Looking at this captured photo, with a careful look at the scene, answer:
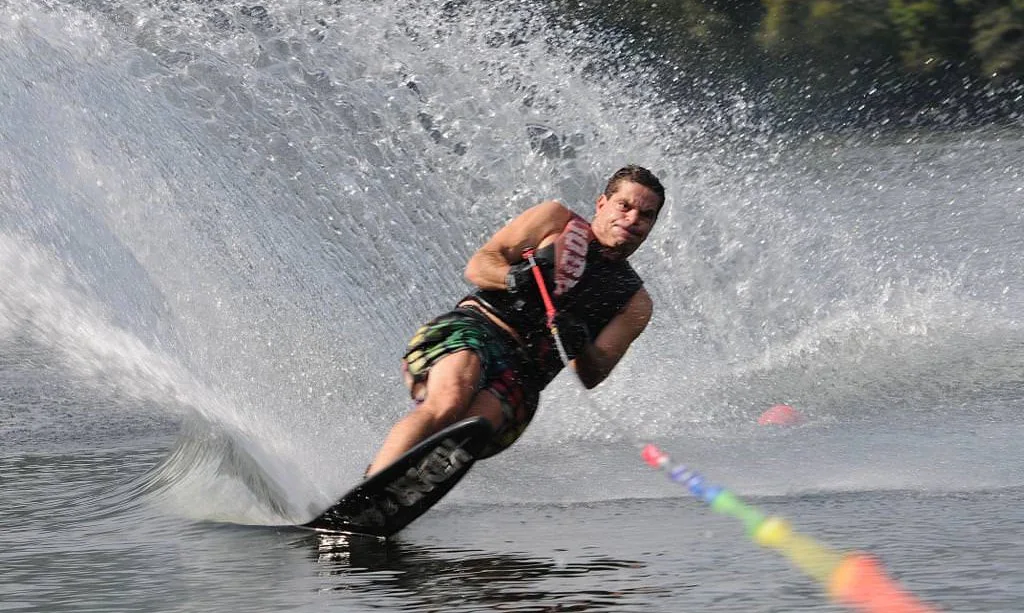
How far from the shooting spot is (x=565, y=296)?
4.73 metres

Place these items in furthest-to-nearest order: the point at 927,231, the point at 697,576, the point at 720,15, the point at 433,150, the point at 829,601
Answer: the point at 720,15 → the point at 927,231 → the point at 433,150 → the point at 697,576 → the point at 829,601

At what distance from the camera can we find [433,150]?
773 centimetres

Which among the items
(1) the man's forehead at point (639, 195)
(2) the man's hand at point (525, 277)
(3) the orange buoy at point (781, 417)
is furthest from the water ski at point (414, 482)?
(3) the orange buoy at point (781, 417)

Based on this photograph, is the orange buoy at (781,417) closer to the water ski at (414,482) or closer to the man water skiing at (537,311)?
the man water skiing at (537,311)

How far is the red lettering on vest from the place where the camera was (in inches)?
184

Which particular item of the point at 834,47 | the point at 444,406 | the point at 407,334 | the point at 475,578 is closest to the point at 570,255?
the point at 444,406

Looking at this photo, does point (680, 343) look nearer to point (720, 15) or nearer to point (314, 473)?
point (314, 473)

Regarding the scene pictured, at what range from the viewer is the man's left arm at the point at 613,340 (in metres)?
4.81

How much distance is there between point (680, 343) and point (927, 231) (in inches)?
139

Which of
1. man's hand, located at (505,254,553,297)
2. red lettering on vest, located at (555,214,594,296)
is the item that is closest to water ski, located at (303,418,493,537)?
man's hand, located at (505,254,553,297)

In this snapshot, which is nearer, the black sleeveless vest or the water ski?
the water ski

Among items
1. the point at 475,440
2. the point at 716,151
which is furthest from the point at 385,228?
the point at 475,440

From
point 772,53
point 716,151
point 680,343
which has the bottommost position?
point 680,343

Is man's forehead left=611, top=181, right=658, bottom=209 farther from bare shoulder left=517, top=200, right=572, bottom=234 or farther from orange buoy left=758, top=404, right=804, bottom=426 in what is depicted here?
orange buoy left=758, top=404, right=804, bottom=426
